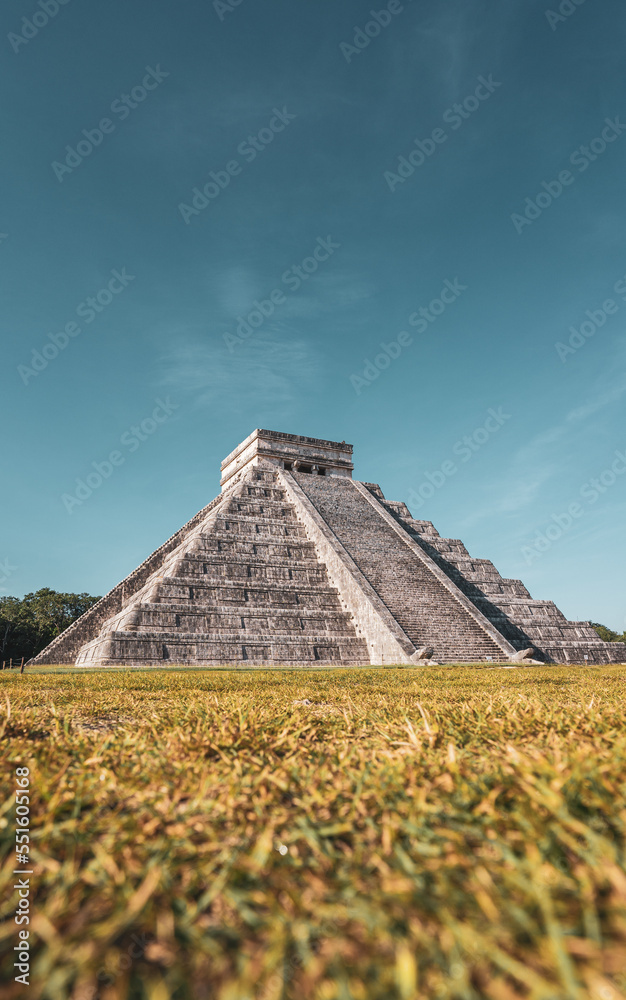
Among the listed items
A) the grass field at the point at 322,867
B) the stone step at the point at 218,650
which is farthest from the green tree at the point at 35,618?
the grass field at the point at 322,867

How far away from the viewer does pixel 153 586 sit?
19.1 meters

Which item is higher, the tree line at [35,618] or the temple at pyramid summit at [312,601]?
the tree line at [35,618]

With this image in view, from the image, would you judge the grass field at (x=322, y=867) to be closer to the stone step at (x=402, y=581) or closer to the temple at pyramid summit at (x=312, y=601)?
the temple at pyramid summit at (x=312, y=601)

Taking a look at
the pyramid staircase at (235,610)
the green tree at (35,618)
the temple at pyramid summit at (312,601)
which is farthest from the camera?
the green tree at (35,618)

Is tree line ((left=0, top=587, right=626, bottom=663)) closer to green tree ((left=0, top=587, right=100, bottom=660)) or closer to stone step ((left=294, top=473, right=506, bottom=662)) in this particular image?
green tree ((left=0, top=587, right=100, bottom=660))

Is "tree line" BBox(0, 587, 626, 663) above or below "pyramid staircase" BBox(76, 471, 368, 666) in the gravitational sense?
above

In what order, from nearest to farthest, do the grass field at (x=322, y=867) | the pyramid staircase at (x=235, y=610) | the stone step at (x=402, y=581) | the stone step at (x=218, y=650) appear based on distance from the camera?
the grass field at (x=322, y=867)
the stone step at (x=218, y=650)
the pyramid staircase at (x=235, y=610)
the stone step at (x=402, y=581)

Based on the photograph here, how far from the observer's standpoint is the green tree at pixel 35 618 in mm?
40750

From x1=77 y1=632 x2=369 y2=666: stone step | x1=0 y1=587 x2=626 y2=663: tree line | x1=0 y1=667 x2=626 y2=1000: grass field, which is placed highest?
x1=0 y1=587 x2=626 y2=663: tree line

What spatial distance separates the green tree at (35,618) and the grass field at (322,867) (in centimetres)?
4330

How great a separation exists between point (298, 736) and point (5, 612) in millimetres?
49512

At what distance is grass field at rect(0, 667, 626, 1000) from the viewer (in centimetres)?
101

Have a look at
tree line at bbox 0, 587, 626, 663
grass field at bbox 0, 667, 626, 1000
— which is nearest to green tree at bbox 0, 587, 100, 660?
tree line at bbox 0, 587, 626, 663

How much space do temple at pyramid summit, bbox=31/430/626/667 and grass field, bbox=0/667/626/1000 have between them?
15.1m
